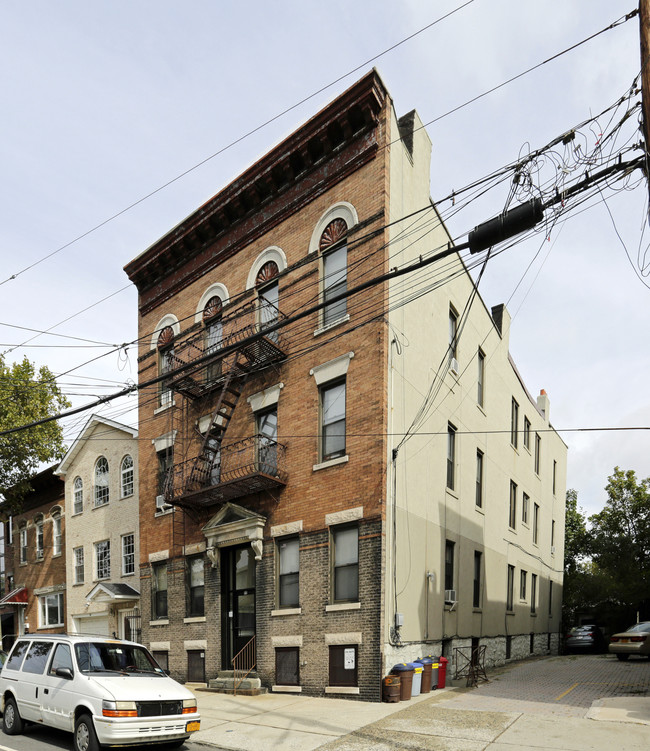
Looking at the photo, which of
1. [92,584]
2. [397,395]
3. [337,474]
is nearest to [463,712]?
[337,474]

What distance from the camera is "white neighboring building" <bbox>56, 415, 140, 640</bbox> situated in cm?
2442

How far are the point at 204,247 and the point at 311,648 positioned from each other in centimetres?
1272

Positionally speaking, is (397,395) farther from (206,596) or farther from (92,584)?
(92,584)

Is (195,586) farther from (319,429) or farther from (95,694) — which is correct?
(95,694)

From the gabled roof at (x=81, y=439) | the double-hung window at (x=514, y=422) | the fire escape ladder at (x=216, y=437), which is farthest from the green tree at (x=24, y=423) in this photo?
the double-hung window at (x=514, y=422)

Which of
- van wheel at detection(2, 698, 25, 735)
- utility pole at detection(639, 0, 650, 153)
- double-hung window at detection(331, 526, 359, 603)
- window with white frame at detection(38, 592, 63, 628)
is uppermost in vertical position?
utility pole at detection(639, 0, 650, 153)

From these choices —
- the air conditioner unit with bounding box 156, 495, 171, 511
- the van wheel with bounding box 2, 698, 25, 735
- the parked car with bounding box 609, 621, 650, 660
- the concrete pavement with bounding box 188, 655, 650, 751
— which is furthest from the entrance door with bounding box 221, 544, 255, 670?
the parked car with bounding box 609, 621, 650, 660

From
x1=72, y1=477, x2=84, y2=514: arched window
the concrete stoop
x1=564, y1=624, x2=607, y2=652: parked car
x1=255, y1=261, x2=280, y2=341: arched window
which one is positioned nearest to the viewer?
the concrete stoop

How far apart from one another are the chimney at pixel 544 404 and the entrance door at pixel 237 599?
21080 mm

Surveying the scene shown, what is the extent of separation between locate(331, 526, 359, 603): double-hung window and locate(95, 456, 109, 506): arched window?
13344 mm

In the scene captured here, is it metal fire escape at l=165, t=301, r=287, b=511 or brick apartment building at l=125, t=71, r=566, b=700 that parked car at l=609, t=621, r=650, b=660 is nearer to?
brick apartment building at l=125, t=71, r=566, b=700

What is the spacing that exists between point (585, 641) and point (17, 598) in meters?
25.5

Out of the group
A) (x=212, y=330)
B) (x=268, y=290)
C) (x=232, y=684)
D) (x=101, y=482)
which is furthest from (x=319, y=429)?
(x=101, y=482)

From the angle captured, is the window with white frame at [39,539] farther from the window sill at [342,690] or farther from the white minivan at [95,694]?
the window sill at [342,690]
